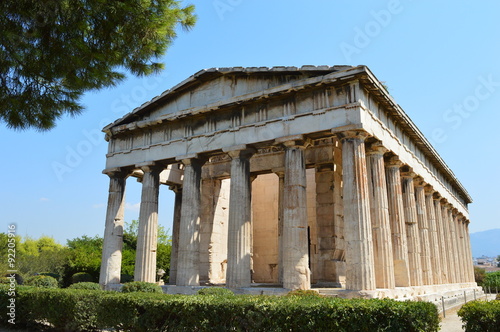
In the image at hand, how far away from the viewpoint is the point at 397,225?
1858 centimetres

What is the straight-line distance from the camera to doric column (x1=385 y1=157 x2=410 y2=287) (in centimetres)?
1780

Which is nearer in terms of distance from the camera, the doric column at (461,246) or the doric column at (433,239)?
the doric column at (433,239)

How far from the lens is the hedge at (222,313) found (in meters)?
7.81

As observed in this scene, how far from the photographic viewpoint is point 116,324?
10.9 meters

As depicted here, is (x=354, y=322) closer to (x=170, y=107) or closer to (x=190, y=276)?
(x=190, y=276)

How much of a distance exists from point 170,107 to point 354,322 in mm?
15693

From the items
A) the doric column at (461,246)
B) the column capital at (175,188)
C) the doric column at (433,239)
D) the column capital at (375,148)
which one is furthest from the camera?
the doric column at (461,246)

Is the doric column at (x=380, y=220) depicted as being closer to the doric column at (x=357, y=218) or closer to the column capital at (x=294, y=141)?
the doric column at (x=357, y=218)

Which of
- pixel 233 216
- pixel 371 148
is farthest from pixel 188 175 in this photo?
pixel 371 148

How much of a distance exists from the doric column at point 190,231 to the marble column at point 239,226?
2161 millimetres

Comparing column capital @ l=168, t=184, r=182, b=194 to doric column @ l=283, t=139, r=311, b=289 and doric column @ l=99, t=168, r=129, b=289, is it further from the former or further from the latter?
doric column @ l=283, t=139, r=311, b=289

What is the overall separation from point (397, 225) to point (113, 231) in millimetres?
14375

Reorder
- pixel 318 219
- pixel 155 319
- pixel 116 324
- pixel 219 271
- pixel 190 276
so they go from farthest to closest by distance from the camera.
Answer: pixel 219 271
pixel 318 219
pixel 190 276
pixel 116 324
pixel 155 319

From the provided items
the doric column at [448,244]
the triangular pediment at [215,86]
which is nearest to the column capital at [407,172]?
the triangular pediment at [215,86]
